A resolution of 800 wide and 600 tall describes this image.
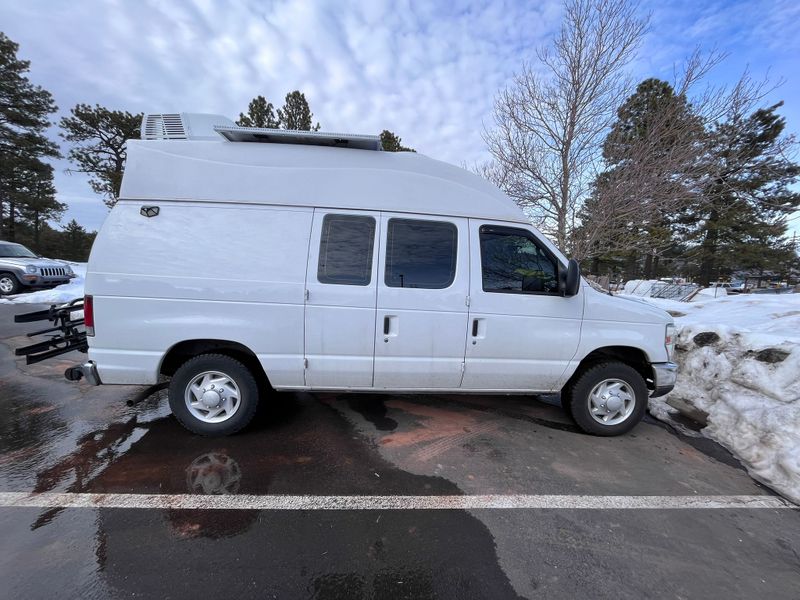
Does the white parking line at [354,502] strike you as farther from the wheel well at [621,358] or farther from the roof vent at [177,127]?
the roof vent at [177,127]

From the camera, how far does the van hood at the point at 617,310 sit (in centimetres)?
361

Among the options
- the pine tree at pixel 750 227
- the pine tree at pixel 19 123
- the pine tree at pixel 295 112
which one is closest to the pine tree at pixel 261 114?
the pine tree at pixel 295 112

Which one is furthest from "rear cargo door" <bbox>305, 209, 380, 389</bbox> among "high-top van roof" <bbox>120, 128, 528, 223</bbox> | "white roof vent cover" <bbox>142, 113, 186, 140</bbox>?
"white roof vent cover" <bbox>142, 113, 186, 140</bbox>

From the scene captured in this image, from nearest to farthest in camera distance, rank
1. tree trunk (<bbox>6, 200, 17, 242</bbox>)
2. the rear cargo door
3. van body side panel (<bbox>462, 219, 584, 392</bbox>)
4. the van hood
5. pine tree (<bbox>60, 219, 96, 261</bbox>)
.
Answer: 1. the rear cargo door
2. van body side panel (<bbox>462, 219, 584, 392</bbox>)
3. the van hood
4. tree trunk (<bbox>6, 200, 17, 242</bbox>)
5. pine tree (<bbox>60, 219, 96, 261</bbox>)

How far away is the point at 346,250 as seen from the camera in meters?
3.39

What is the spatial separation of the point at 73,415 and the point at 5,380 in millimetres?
2027

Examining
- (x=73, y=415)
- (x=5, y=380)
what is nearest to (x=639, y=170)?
(x=73, y=415)

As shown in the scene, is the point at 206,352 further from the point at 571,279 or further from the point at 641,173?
the point at 641,173

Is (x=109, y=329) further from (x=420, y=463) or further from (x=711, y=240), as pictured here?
(x=711, y=240)

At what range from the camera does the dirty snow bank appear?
329cm

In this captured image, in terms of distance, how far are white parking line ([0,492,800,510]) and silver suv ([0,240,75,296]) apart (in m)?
14.0

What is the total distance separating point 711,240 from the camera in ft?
94.5

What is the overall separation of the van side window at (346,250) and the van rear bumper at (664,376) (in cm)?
316

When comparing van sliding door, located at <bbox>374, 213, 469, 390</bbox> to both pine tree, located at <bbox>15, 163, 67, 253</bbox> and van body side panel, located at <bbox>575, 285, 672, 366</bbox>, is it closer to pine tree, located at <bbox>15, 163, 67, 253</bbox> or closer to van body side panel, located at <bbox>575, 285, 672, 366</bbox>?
van body side panel, located at <bbox>575, 285, 672, 366</bbox>
